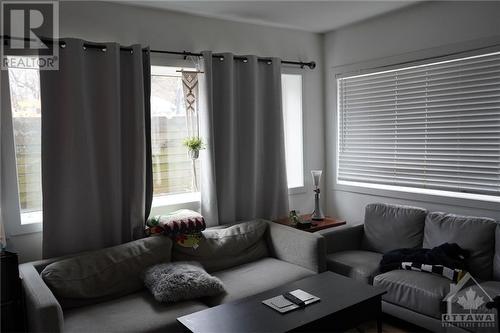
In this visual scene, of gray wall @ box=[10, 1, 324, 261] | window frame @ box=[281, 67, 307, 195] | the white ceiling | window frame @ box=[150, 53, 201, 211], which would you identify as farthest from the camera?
window frame @ box=[281, 67, 307, 195]

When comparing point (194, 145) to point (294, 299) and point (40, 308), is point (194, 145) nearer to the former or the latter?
point (294, 299)

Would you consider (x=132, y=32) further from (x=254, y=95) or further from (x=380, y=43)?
(x=380, y=43)

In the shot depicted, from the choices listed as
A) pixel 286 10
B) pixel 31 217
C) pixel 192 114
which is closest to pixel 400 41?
pixel 286 10

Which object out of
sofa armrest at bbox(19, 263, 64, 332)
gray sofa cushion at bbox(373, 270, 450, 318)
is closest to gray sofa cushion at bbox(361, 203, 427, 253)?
gray sofa cushion at bbox(373, 270, 450, 318)

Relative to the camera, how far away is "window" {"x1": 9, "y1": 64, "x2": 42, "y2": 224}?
9.46ft

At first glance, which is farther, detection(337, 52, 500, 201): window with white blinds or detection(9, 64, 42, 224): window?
detection(337, 52, 500, 201): window with white blinds

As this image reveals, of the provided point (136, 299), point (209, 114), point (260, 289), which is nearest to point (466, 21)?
point (209, 114)

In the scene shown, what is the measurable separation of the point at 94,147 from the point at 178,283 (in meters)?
1.18

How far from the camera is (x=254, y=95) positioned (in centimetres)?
379

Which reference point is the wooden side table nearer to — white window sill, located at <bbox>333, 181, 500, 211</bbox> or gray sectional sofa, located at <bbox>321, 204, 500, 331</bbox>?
gray sectional sofa, located at <bbox>321, 204, 500, 331</bbox>

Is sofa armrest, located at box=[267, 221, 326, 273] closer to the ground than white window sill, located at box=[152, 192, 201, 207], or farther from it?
closer to the ground

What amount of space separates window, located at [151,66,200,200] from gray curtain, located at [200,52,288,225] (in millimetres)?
279

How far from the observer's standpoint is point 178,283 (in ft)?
8.68

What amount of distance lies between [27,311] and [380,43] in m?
3.53
